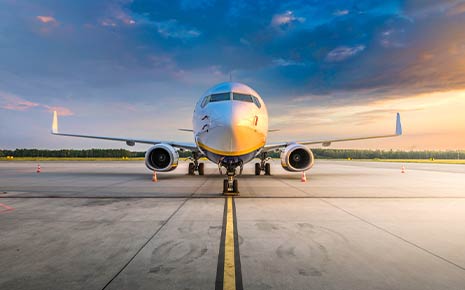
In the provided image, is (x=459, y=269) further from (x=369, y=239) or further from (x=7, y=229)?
(x=7, y=229)

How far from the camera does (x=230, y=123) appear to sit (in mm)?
7605

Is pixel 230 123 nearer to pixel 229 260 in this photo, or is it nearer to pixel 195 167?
pixel 229 260

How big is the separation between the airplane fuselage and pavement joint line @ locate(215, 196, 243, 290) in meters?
3.26

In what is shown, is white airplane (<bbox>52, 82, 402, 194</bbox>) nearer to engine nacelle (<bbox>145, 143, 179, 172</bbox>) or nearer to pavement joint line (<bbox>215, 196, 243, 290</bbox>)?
engine nacelle (<bbox>145, 143, 179, 172</bbox>)

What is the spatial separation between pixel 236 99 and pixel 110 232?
558 cm

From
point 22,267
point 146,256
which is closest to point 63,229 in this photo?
point 22,267

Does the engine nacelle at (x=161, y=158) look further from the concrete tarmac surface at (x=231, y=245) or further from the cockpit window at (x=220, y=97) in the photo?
the concrete tarmac surface at (x=231, y=245)

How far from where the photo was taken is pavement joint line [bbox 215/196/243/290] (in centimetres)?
254

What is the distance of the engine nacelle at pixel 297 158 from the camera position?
39.7 ft

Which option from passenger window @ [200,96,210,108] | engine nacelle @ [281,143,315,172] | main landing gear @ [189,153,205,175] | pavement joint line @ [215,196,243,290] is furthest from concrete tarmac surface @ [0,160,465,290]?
main landing gear @ [189,153,205,175]

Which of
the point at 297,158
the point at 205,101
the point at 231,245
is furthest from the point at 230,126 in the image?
the point at 297,158

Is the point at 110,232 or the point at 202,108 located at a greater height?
the point at 202,108

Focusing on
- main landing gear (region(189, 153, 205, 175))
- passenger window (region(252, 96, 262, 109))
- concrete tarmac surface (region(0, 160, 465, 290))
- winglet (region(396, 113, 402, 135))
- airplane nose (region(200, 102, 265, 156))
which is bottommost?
concrete tarmac surface (region(0, 160, 465, 290))

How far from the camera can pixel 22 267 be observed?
2.91m
